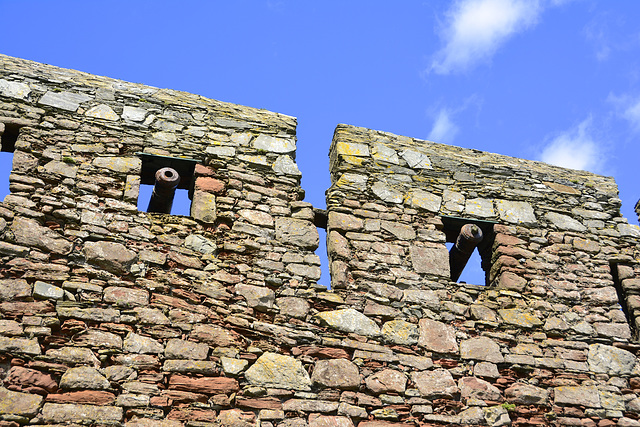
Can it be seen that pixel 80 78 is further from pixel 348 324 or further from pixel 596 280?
pixel 596 280

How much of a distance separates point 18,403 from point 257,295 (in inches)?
74.6

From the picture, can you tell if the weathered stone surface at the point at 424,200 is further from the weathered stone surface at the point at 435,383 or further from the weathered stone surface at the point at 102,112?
the weathered stone surface at the point at 102,112

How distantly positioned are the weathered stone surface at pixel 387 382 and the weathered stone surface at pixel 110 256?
206cm

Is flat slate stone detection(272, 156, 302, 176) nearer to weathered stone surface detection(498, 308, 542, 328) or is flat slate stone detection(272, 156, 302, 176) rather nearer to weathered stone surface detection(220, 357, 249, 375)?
weathered stone surface detection(220, 357, 249, 375)

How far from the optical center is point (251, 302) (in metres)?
5.68

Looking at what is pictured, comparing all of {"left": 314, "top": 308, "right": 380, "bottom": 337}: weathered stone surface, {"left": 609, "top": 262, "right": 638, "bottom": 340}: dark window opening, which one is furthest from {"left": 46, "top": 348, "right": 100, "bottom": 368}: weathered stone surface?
{"left": 609, "top": 262, "right": 638, "bottom": 340}: dark window opening

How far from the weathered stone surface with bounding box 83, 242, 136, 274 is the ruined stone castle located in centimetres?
2

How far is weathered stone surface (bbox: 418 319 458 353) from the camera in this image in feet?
19.4

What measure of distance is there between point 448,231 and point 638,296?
190 centimetres

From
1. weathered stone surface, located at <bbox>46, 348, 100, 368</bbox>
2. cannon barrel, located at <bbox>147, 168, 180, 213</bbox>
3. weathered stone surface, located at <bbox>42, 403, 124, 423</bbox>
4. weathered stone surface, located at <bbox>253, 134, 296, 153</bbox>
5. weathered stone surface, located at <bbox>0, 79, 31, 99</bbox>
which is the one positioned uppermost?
weathered stone surface, located at <bbox>0, 79, 31, 99</bbox>

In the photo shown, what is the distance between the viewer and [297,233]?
A: 6207mm

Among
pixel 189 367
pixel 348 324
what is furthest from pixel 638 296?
pixel 189 367

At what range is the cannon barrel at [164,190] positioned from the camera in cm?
610

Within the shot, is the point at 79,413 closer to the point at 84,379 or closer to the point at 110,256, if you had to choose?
the point at 84,379
